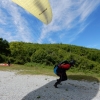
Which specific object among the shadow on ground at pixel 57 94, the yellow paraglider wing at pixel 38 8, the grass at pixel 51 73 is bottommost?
the shadow on ground at pixel 57 94

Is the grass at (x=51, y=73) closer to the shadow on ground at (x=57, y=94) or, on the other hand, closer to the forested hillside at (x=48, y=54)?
the forested hillside at (x=48, y=54)

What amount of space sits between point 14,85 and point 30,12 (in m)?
6.35

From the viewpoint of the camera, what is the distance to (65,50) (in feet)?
126

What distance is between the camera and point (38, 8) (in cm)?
1219

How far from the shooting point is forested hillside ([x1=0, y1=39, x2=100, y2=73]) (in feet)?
109

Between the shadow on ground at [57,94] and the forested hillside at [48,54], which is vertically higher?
the forested hillside at [48,54]

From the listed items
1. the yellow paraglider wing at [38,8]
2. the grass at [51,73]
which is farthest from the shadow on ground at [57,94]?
the grass at [51,73]

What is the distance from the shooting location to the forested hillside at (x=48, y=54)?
3311cm

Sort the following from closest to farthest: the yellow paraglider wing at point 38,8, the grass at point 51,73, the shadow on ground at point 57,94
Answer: the yellow paraglider wing at point 38,8, the shadow on ground at point 57,94, the grass at point 51,73

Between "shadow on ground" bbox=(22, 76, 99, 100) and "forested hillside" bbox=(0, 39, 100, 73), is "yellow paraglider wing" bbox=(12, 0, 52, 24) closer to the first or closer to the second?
"shadow on ground" bbox=(22, 76, 99, 100)

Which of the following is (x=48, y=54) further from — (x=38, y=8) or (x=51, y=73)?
(x=38, y=8)

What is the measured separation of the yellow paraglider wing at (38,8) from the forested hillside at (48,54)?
1918 cm

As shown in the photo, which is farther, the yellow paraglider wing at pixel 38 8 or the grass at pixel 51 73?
the grass at pixel 51 73

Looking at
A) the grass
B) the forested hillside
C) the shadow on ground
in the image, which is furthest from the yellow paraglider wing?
→ the forested hillside
